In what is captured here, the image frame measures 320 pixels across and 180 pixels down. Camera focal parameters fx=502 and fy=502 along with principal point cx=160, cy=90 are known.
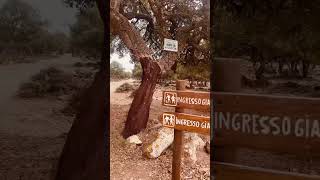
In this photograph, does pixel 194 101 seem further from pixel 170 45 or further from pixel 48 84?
pixel 48 84

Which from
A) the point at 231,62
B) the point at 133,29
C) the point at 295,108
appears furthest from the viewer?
the point at 133,29

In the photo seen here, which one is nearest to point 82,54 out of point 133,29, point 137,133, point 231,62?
point 133,29

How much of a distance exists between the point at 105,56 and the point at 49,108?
1.74 ft

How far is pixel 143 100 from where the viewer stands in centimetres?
344

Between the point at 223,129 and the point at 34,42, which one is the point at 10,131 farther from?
the point at 223,129

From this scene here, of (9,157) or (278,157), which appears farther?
(9,157)

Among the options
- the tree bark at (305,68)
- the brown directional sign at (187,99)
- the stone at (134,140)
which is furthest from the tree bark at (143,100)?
the tree bark at (305,68)

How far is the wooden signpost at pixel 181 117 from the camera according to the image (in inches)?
127

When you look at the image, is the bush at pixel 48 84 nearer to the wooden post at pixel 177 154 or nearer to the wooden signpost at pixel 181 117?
the wooden signpost at pixel 181 117

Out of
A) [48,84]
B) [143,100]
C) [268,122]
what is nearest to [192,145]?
[143,100]

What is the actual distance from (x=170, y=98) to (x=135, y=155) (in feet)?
1.66

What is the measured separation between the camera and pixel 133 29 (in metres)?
3.42

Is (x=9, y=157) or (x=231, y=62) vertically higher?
(x=231, y=62)

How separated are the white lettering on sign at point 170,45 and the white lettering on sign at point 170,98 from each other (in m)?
0.30
